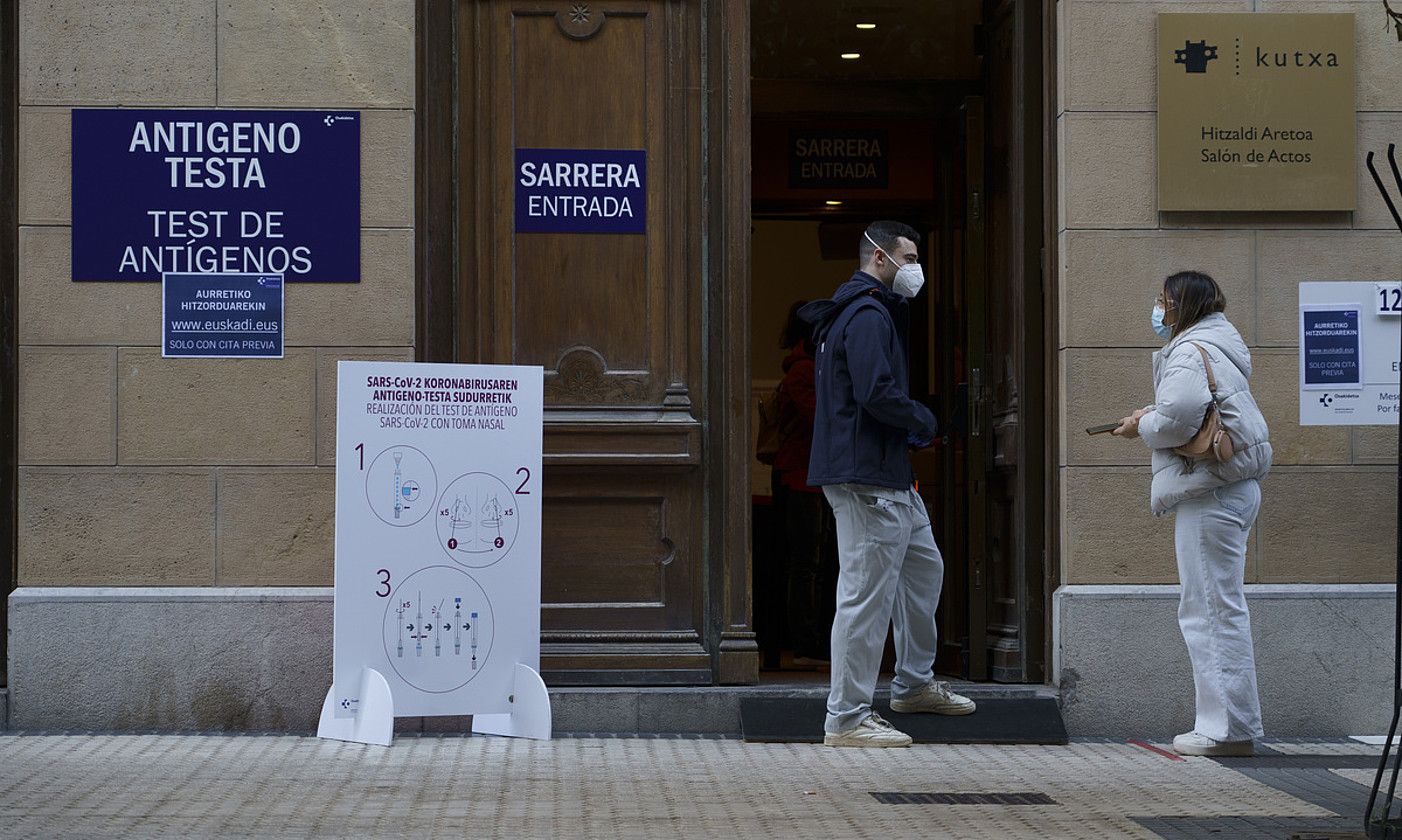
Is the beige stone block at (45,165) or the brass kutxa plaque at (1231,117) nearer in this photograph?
the beige stone block at (45,165)

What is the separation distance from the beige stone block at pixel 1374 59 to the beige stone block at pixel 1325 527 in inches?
65.2

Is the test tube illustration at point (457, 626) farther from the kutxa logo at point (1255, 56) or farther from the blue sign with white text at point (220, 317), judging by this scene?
the kutxa logo at point (1255, 56)

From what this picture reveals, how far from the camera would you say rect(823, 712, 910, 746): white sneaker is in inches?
302

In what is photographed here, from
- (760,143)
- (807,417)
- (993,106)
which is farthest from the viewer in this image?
(760,143)

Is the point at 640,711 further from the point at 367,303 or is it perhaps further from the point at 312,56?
the point at 312,56

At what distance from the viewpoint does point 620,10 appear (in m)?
8.45

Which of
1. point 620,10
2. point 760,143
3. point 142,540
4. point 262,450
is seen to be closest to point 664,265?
point 620,10

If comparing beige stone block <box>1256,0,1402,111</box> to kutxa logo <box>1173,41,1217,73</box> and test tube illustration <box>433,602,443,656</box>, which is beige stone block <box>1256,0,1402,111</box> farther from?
test tube illustration <box>433,602,443,656</box>

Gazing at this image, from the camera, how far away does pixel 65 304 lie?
8.02 metres

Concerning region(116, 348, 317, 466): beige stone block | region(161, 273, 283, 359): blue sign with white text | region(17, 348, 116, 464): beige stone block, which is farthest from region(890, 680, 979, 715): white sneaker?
region(17, 348, 116, 464): beige stone block

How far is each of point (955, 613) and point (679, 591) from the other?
1821 mm

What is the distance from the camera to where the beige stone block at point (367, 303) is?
808 cm

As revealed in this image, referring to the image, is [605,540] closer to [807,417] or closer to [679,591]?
[679,591]

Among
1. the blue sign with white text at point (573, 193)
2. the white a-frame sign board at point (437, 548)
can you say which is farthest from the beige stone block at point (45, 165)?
the blue sign with white text at point (573, 193)
